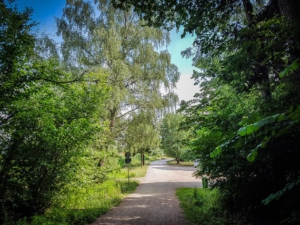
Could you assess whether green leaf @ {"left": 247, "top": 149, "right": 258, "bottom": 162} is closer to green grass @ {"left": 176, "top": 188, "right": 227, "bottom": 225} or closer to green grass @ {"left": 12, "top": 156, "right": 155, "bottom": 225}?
green grass @ {"left": 176, "top": 188, "right": 227, "bottom": 225}

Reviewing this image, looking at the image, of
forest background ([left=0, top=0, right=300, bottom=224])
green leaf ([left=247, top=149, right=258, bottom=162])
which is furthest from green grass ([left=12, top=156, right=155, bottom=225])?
green leaf ([left=247, top=149, right=258, bottom=162])

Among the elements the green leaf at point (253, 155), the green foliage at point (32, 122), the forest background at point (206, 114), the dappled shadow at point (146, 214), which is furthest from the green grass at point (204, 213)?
the green leaf at point (253, 155)

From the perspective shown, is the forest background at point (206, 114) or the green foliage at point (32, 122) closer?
the forest background at point (206, 114)

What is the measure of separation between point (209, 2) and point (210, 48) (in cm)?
123

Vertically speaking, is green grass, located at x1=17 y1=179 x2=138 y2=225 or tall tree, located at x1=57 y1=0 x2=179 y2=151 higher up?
tall tree, located at x1=57 y1=0 x2=179 y2=151

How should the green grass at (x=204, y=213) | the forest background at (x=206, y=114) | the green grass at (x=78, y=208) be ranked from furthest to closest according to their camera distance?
the green grass at (x=204, y=213), the green grass at (x=78, y=208), the forest background at (x=206, y=114)

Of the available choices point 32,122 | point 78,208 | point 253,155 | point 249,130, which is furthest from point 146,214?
point 249,130

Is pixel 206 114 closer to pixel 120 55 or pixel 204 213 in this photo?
pixel 204 213

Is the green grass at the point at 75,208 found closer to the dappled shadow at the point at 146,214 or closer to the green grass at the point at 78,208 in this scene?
the green grass at the point at 78,208

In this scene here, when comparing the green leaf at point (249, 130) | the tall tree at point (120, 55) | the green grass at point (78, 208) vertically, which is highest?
the tall tree at point (120, 55)

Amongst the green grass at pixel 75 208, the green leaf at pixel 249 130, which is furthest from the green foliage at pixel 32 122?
the green leaf at pixel 249 130

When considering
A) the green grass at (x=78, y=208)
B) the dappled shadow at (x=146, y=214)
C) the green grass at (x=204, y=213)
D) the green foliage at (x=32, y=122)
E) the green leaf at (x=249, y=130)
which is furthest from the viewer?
the dappled shadow at (x=146, y=214)

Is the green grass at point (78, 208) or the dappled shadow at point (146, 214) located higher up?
the green grass at point (78, 208)

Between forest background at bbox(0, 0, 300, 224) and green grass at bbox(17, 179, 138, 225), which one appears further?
green grass at bbox(17, 179, 138, 225)
